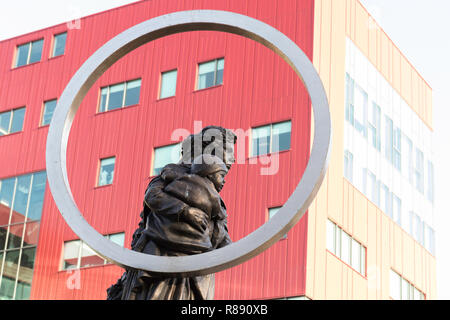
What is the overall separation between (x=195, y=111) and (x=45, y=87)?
9.23 meters

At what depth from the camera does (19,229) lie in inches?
1639

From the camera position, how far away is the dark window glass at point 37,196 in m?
41.5

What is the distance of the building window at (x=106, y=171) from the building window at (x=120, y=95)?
2.56 m

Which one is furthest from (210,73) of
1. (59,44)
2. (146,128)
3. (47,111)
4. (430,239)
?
(430,239)

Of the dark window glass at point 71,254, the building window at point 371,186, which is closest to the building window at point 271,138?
Result: the building window at point 371,186

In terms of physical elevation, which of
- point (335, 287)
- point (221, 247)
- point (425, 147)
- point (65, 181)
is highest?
point (425, 147)

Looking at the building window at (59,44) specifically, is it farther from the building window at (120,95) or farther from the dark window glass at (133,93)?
the dark window glass at (133,93)

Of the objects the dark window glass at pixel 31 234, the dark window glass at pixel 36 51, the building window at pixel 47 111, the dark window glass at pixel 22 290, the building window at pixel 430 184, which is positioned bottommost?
the dark window glass at pixel 22 290

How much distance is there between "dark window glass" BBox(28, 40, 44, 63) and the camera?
147ft
